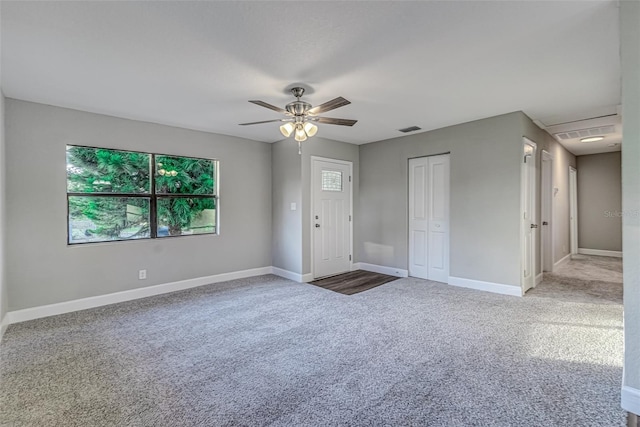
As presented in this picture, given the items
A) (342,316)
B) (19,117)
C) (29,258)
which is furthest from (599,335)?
(19,117)

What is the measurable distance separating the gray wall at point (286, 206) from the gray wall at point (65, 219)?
0.66m

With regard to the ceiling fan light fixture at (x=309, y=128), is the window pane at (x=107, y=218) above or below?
below

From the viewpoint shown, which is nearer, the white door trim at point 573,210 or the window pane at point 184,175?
the window pane at point 184,175

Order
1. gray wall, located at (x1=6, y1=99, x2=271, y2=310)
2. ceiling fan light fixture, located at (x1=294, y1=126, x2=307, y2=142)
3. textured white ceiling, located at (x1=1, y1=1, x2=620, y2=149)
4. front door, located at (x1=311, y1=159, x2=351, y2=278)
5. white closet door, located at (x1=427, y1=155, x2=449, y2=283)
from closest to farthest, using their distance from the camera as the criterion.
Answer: textured white ceiling, located at (x1=1, y1=1, x2=620, y2=149) → ceiling fan light fixture, located at (x1=294, y1=126, x2=307, y2=142) → gray wall, located at (x1=6, y1=99, x2=271, y2=310) → white closet door, located at (x1=427, y1=155, x2=449, y2=283) → front door, located at (x1=311, y1=159, x2=351, y2=278)

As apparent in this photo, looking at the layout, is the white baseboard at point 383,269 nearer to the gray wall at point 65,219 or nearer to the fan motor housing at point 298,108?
the gray wall at point 65,219

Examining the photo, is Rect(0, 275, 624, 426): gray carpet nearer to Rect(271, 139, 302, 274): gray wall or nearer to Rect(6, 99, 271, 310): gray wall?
Rect(6, 99, 271, 310): gray wall

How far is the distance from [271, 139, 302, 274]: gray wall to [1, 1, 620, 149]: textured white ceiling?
1.49m

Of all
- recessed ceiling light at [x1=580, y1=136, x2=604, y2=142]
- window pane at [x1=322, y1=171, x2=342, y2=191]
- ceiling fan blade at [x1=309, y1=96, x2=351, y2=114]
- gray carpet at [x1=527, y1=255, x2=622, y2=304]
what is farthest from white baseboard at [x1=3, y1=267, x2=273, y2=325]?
recessed ceiling light at [x1=580, y1=136, x2=604, y2=142]

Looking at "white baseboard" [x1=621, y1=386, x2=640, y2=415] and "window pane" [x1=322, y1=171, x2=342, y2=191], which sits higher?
"window pane" [x1=322, y1=171, x2=342, y2=191]

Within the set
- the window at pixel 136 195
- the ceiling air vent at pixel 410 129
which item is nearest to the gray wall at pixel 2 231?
the window at pixel 136 195

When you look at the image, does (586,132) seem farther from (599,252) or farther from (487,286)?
(599,252)

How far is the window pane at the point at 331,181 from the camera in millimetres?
5504

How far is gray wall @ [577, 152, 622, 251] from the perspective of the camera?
7074 mm

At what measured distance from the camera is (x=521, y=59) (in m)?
2.54
